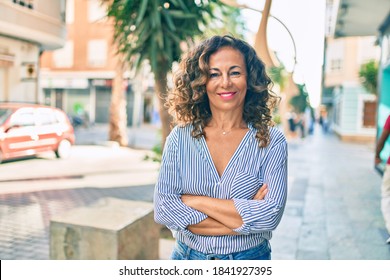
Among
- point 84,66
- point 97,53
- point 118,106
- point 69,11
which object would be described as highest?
point 69,11

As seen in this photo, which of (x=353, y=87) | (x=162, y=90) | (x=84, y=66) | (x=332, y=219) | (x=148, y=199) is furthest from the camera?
(x=353, y=87)

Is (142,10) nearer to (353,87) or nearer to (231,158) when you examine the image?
(231,158)

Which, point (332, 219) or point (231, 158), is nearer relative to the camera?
point (231, 158)

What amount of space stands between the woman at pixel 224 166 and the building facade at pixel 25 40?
122 centimetres

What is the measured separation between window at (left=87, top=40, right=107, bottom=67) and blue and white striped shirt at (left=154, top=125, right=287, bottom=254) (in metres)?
1.77

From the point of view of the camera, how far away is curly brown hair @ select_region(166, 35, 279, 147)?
156 cm

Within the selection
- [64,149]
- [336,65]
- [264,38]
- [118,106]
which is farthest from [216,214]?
[336,65]

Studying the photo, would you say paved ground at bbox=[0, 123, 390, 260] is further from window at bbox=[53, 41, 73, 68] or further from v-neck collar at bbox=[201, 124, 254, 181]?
v-neck collar at bbox=[201, 124, 254, 181]

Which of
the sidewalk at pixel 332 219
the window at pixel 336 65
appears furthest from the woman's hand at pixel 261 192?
the window at pixel 336 65

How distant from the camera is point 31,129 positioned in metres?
2.47

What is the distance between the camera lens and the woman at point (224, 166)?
A: 1.48 metres

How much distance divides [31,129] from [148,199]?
123 inches

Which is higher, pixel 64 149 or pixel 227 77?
pixel 227 77
